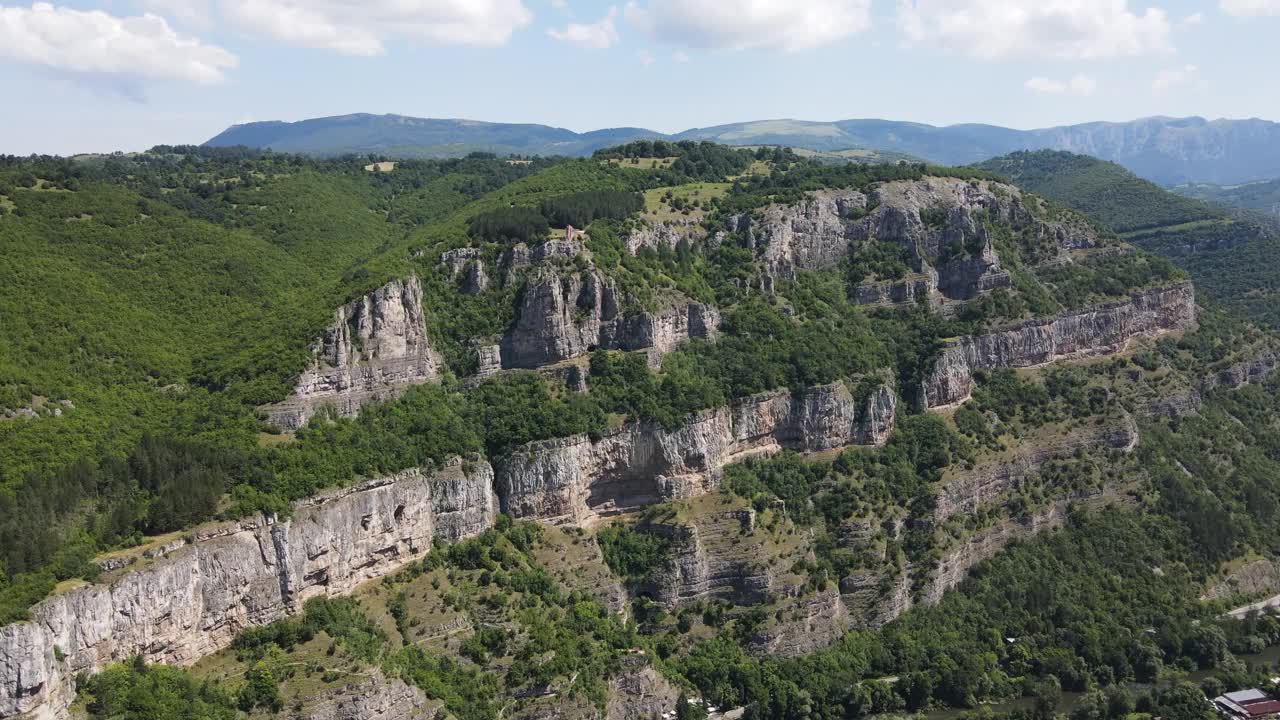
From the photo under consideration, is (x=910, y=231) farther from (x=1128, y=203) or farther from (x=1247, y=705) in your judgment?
(x=1128, y=203)

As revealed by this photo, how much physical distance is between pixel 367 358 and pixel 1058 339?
69316mm

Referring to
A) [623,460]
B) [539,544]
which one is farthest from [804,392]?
[539,544]

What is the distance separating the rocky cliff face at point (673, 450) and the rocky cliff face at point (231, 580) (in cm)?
402

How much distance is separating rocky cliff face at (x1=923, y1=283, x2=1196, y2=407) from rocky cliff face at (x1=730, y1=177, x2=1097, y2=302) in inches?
269

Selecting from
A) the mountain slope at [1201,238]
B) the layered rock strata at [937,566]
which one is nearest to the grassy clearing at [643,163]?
the layered rock strata at [937,566]

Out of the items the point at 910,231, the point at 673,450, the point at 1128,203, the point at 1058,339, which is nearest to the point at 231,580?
the point at 673,450

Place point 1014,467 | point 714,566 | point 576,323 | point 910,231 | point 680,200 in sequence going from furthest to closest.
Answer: point 910,231, point 680,200, point 1014,467, point 576,323, point 714,566

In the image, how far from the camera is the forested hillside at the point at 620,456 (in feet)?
206

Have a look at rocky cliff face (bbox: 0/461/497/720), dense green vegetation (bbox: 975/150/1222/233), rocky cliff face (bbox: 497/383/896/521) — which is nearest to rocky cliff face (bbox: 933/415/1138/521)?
rocky cliff face (bbox: 497/383/896/521)

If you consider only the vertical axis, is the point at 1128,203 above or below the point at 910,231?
below

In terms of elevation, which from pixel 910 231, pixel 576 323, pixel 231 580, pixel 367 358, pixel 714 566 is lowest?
pixel 714 566

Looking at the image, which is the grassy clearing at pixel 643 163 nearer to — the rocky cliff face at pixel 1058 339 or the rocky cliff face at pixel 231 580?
the rocky cliff face at pixel 1058 339

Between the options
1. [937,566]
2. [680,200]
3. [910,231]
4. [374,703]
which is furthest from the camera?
[910,231]

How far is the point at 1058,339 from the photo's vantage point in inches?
4375
